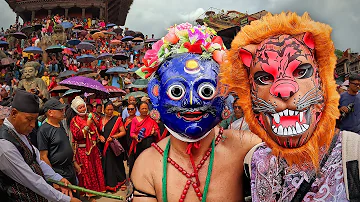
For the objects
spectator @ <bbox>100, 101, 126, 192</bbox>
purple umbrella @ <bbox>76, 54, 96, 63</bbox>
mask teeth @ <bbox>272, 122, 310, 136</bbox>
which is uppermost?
purple umbrella @ <bbox>76, 54, 96, 63</bbox>

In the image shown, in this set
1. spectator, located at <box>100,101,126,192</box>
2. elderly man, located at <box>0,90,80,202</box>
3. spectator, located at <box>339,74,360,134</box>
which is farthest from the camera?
spectator, located at <box>100,101,126,192</box>

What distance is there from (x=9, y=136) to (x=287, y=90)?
2298mm

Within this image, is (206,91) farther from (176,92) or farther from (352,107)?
(352,107)

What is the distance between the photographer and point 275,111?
1.57m

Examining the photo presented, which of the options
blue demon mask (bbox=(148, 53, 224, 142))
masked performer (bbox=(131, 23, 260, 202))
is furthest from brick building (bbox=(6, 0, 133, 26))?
blue demon mask (bbox=(148, 53, 224, 142))

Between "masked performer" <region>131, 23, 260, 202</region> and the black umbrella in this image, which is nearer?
"masked performer" <region>131, 23, 260, 202</region>

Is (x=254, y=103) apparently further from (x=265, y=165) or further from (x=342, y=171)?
(x=342, y=171)

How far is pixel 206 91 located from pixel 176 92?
0.21 metres

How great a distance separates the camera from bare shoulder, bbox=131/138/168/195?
7.82ft

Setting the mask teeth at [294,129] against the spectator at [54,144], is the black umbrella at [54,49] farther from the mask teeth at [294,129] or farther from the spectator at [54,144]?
the mask teeth at [294,129]

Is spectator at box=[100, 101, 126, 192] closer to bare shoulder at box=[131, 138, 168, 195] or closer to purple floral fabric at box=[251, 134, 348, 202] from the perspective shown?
bare shoulder at box=[131, 138, 168, 195]

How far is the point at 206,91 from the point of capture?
228cm

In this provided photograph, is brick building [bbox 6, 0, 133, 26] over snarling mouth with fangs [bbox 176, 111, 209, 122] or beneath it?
over

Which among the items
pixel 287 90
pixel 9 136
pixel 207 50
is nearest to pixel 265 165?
pixel 287 90
